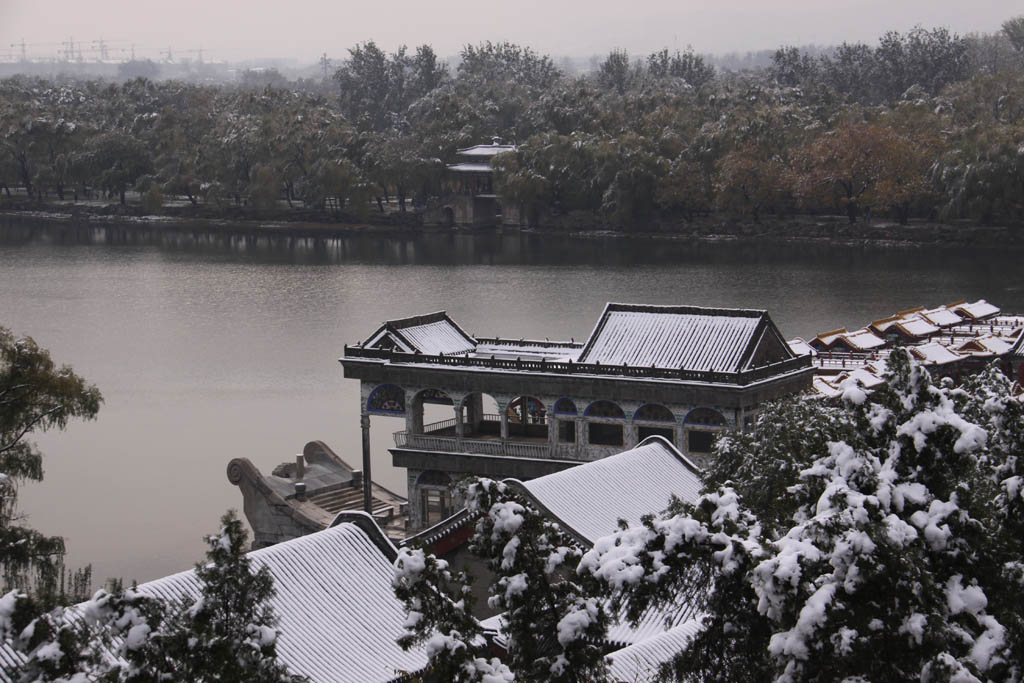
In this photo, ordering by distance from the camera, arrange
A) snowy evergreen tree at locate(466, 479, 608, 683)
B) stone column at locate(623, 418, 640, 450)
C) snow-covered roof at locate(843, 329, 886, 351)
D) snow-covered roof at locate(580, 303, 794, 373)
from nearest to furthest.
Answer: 1. snowy evergreen tree at locate(466, 479, 608, 683)
2. snow-covered roof at locate(580, 303, 794, 373)
3. stone column at locate(623, 418, 640, 450)
4. snow-covered roof at locate(843, 329, 886, 351)

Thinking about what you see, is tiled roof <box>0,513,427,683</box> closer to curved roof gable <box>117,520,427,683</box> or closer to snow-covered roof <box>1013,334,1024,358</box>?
curved roof gable <box>117,520,427,683</box>

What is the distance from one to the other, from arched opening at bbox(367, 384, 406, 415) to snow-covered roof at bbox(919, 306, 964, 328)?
21234 mm

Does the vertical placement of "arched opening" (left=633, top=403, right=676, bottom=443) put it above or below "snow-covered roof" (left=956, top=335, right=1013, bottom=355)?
above

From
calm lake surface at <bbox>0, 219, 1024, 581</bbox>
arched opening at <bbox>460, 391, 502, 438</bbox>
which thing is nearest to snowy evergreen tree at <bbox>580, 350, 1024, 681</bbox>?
arched opening at <bbox>460, 391, 502, 438</bbox>

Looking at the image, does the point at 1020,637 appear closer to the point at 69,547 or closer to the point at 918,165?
the point at 69,547

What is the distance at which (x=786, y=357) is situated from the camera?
126ft

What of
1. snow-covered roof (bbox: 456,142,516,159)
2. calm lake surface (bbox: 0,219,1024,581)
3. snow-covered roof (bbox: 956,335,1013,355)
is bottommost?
calm lake surface (bbox: 0,219,1024,581)

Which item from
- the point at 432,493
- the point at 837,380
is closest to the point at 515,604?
the point at 432,493

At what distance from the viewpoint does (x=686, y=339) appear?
38.3 m

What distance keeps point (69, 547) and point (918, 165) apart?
6761cm

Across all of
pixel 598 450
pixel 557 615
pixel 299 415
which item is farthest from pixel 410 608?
pixel 299 415

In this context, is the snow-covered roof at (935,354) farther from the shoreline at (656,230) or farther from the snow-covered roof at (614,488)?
the shoreline at (656,230)

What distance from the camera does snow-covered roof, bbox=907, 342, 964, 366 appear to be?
4838 cm

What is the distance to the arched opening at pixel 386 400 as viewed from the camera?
132 feet
